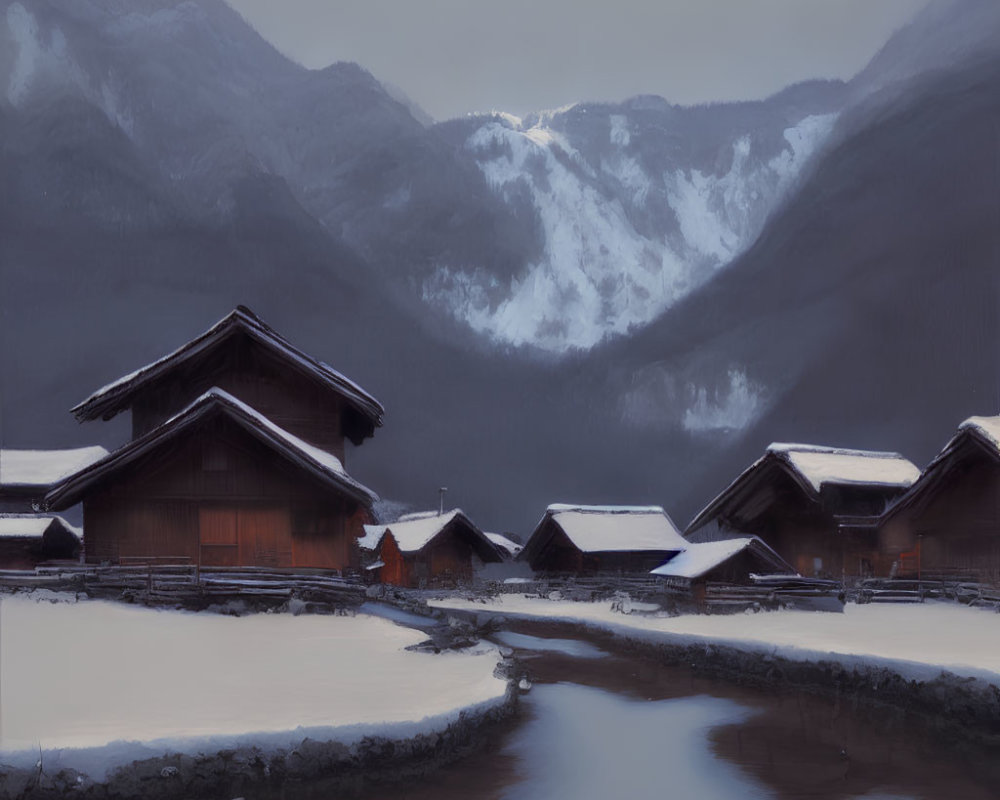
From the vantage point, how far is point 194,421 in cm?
2458

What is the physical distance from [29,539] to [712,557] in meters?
39.7

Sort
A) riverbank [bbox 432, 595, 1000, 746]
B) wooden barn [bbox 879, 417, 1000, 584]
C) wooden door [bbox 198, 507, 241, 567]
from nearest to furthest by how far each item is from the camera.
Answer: riverbank [bbox 432, 595, 1000, 746] → wooden door [bbox 198, 507, 241, 567] → wooden barn [bbox 879, 417, 1000, 584]

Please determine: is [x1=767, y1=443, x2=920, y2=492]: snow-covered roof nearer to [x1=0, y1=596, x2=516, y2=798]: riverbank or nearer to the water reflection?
the water reflection

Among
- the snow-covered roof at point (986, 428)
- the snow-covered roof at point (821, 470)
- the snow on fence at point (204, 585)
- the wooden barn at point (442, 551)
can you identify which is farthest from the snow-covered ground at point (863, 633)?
the wooden barn at point (442, 551)

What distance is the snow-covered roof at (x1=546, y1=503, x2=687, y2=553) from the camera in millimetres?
55497

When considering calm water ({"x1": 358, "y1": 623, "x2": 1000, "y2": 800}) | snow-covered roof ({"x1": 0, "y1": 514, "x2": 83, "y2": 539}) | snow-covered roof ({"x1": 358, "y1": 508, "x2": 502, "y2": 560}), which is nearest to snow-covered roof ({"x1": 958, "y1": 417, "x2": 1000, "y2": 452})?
calm water ({"x1": 358, "y1": 623, "x2": 1000, "y2": 800})

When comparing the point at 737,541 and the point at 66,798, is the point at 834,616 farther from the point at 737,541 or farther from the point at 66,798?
the point at 66,798

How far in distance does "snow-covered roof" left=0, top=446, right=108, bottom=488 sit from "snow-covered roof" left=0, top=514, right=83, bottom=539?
2437 millimetres

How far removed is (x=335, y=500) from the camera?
89.2 feet

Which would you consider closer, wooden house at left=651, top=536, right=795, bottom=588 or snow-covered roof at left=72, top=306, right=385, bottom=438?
snow-covered roof at left=72, top=306, right=385, bottom=438

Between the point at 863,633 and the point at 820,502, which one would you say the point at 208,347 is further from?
the point at 820,502

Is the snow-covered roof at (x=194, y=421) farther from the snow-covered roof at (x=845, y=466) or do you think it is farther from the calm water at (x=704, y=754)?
the snow-covered roof at (x=845, y=466)

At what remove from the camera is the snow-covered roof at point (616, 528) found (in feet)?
182

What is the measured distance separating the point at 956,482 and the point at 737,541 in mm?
9788
